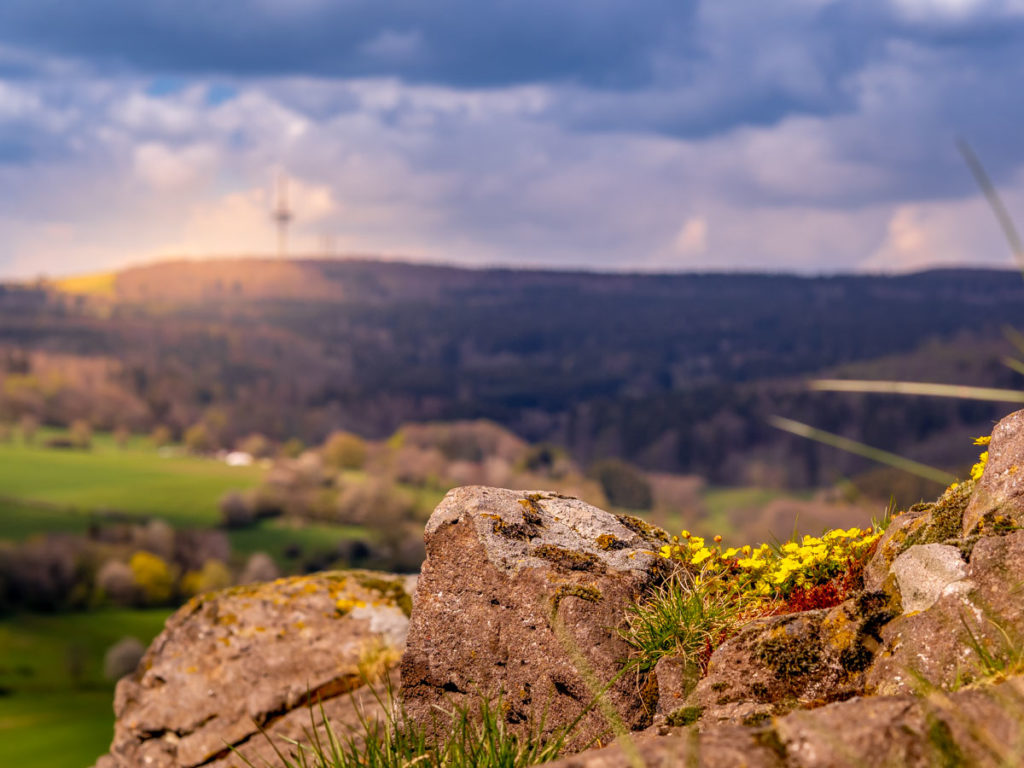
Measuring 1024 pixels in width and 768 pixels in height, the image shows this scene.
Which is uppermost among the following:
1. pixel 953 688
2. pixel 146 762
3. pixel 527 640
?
pixel 953 688

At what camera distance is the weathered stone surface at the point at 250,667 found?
8875 millimetres

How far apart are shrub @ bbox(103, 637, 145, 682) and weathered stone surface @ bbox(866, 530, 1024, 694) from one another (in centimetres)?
7046

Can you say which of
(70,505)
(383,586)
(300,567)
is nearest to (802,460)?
(300,567)

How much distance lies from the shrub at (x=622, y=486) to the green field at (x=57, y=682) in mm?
59802

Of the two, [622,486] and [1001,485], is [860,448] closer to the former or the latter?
[1001,485]

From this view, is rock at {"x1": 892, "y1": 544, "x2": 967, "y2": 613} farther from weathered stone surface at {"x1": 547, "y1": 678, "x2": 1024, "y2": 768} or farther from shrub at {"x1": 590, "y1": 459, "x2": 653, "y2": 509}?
shrub at {"x1": 590, "y1": 459, "x2": 653, "y2": 509}

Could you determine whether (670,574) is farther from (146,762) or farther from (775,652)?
(146,762)

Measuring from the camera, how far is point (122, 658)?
7338 centimetres

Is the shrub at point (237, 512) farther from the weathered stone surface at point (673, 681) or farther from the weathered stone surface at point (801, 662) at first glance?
the weathered stone surface at point (801, 662)

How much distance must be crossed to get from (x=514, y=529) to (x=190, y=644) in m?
4.44

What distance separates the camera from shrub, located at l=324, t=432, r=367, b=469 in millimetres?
163000

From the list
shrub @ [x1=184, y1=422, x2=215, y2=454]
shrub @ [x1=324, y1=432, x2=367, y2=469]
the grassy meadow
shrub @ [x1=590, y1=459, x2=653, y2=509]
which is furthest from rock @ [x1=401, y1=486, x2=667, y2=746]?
shrub @ [x1=184, y1=422, x2=215, y2=454]

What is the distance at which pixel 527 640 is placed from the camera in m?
6.48

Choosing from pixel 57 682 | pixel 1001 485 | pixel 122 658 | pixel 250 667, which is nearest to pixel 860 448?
pixel 1001 485
